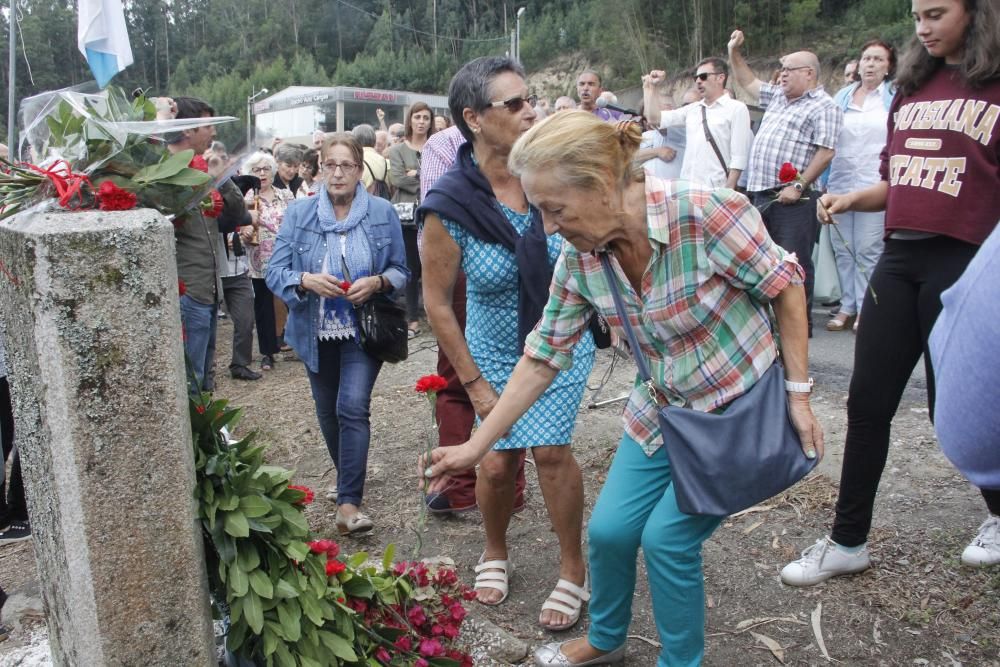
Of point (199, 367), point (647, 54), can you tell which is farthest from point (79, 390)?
point (647, 54)

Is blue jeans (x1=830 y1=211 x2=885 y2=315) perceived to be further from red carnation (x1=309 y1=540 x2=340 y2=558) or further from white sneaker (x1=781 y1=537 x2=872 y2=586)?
red carnation (x1=309 y1=540 x2=340 y2=558)

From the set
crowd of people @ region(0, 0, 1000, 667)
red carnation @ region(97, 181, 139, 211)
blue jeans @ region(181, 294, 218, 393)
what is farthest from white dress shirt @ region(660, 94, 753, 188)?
red carnation @ region(97, 181, 139, 211)

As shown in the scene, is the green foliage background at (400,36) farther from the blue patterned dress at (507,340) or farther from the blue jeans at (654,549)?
the blue jeans at (654,549)

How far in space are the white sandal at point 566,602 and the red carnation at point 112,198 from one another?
6.84 feet

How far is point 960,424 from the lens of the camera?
3.69ft

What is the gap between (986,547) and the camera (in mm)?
3398

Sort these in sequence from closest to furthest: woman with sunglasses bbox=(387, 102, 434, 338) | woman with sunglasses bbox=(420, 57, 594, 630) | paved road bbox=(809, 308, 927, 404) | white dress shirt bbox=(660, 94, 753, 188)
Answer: woman with sunglasses bbox=(420, 57, 594, 630)
paved road bbox=(809, 308, 927, 404)
white dress shirt bbox=(660, 94, 753, 188)
woman with sunglasses bbox=(387, 102, 434, 338)

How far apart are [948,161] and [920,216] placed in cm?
20

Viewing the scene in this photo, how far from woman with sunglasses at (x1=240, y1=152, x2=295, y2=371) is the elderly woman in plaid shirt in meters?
5.85

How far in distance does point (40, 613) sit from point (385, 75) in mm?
66899

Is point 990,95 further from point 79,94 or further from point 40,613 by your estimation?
point 40,613

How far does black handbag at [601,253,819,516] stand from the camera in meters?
2.29

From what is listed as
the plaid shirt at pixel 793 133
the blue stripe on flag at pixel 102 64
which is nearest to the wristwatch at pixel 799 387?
the plaid shirt at pixel 793 133

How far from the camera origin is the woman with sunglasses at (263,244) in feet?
26.1
